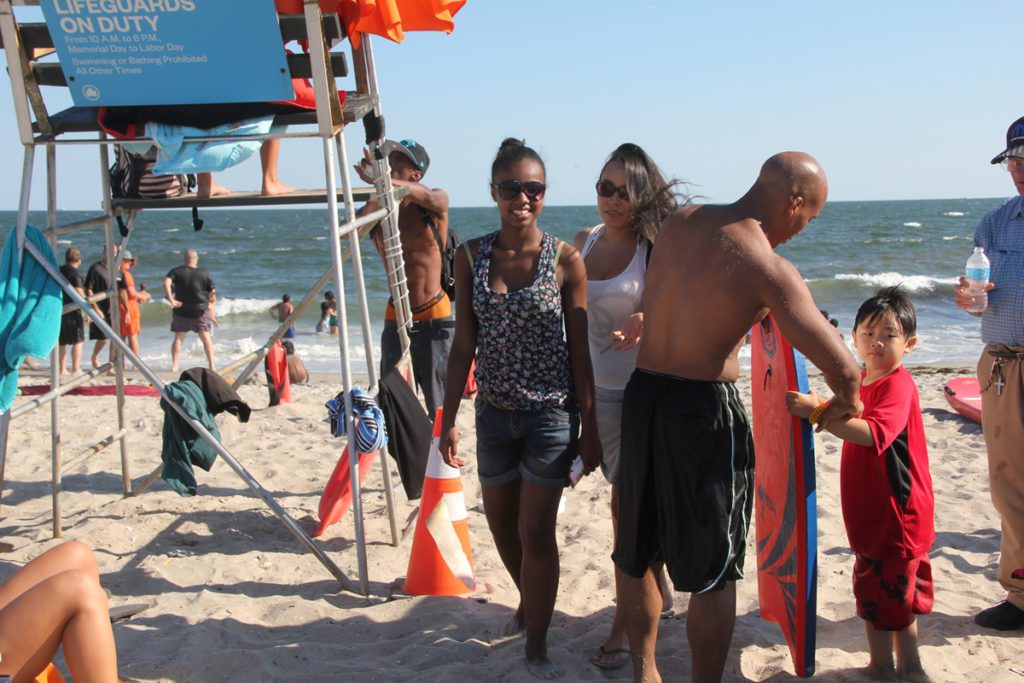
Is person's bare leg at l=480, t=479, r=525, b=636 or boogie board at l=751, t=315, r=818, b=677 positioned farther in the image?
person's bare leg at l=480, t=479, r=525, b=636

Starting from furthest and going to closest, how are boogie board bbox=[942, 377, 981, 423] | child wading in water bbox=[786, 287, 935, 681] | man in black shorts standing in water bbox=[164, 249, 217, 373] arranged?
man in black shorts standing in water bbox=[164, 249, 217, 373] → boogie board bbox=[942, 377, 981, 423] → child wading in water bbox=[786, 287, 935, 681]

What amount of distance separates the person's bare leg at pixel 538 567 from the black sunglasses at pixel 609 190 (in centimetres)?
112

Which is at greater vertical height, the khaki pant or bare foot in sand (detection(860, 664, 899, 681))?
the khaki pant

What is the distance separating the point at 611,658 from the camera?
3.38 metres

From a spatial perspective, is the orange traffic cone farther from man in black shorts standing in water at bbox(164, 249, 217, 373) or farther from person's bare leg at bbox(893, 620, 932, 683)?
man in black shorts standing in water at bbox(164, 249, 217, 373)

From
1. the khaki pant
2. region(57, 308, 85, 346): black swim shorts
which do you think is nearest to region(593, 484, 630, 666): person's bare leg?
the khaki pant

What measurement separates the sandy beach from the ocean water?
5785mm

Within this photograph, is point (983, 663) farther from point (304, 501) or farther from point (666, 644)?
point (304, 501)

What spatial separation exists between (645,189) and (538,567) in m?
1.46

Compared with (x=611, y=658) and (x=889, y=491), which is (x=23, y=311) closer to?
(x=611, y=658)

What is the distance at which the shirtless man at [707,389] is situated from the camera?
2625 mm

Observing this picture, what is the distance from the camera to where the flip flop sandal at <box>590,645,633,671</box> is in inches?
132

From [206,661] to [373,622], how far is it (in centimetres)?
71

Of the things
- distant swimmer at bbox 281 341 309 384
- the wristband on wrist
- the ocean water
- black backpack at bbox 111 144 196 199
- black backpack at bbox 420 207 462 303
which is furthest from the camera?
the ocean water
